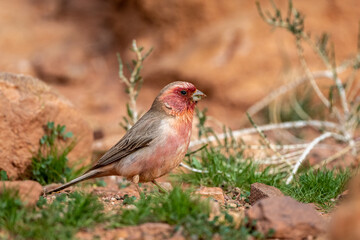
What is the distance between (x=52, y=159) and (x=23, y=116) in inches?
24.2

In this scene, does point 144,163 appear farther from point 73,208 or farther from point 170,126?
point 73,208

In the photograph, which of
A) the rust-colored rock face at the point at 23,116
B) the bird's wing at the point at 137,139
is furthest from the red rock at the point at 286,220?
the rust-colored rock face at the point at 23,116

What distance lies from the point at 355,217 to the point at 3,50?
1188 centimetres

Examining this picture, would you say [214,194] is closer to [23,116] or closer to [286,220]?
[286,220]

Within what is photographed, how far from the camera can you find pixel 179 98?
202 inches

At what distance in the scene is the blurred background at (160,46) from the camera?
33.3ft

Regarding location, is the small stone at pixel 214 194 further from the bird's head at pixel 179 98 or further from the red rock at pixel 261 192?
the bird's head at pixel 179 98

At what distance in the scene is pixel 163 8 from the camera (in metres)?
11.4

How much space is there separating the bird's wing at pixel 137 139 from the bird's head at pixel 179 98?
0.17m

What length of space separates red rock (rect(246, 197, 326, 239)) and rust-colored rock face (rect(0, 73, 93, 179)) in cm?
322

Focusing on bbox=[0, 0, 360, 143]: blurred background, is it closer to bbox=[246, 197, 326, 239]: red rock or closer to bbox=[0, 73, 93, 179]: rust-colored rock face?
bbox=[0, 73, 93, 179]: rust-colored rock face

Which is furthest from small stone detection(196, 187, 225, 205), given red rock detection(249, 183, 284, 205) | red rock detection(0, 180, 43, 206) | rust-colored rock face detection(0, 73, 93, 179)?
rust-colored rock face detection(0, 73, 93, 179)

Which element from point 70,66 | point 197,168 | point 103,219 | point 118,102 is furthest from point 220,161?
point 70,66

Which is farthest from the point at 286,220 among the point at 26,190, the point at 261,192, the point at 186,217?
the point at 26,190
